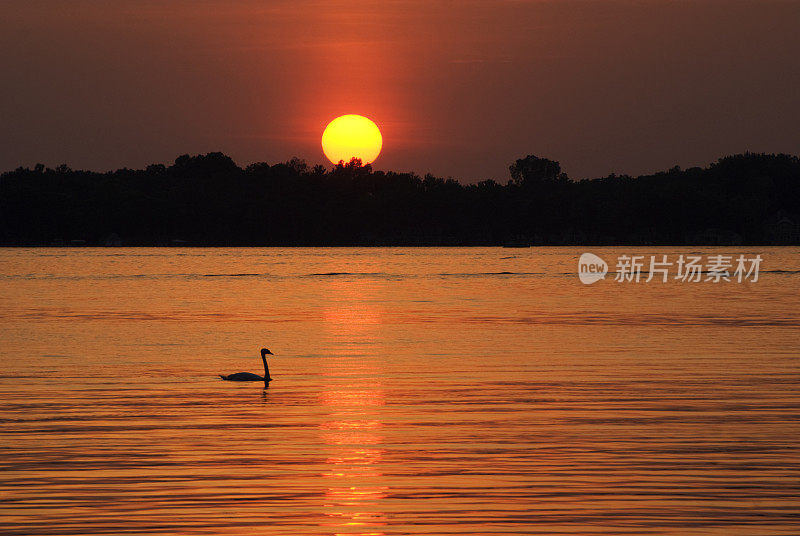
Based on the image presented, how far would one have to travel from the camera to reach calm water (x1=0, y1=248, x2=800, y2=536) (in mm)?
13430

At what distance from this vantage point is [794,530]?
41.2 ft

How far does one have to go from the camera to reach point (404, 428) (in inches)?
754

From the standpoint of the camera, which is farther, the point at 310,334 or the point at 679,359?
the point at 310,334

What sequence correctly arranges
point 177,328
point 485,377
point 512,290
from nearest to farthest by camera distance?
point 485,377 → point 177,328 → point 512,290

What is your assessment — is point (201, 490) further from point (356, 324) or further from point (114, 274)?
point (114, 274)

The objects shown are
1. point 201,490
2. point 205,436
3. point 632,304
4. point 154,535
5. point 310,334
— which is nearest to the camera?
point 154,535

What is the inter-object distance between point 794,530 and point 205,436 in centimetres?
931

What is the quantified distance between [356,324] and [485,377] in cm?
1826

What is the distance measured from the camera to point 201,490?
14.6 meters

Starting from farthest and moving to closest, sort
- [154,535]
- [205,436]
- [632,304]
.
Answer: [632,304] → [205,436] → [154,535]

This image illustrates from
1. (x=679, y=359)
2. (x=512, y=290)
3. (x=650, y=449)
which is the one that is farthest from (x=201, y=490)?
(x=512, y=290)

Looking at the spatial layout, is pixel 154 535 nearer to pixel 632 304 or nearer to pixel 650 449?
pixel 650 449

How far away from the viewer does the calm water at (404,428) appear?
44.1ft

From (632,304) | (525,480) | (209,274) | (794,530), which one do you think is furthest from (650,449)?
(209,274)
